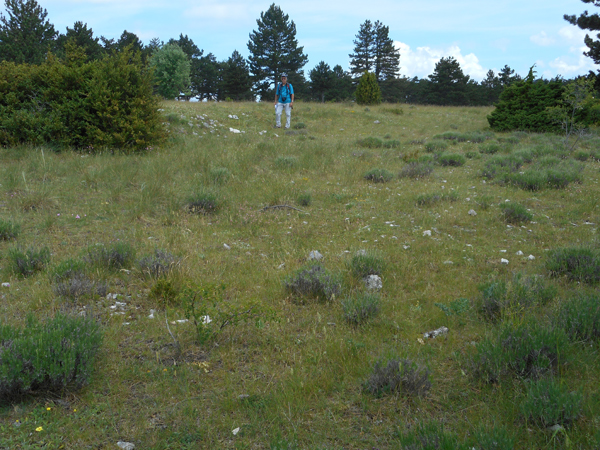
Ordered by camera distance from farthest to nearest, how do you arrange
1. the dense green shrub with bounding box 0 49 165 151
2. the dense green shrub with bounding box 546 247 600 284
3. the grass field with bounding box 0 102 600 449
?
the dense green shrub with bounding box 0 49 165 151 < the dense green shrub with bounding box 546 247 600 284 < the grass field with bounding box 0 102 600 449

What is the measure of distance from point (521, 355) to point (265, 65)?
159ft

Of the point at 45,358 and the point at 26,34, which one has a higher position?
the point at 26,34

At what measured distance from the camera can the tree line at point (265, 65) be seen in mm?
37781

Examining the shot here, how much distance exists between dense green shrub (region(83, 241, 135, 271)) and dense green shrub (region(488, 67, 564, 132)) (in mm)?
17666

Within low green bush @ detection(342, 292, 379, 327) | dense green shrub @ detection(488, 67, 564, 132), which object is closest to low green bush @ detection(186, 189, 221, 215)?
low green bush @ detection(342, 292, 379, 327)

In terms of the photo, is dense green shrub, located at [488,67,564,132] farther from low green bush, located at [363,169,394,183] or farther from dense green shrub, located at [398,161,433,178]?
low green bush, located at [363,169,394,183]

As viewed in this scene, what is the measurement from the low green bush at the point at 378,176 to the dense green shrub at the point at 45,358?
6937 mm

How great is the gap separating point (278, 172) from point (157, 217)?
11.6 ft

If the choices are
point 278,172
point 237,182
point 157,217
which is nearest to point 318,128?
point 278,172

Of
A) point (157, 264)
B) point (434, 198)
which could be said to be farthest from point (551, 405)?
point (434, 198)

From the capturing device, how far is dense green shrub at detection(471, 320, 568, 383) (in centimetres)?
260

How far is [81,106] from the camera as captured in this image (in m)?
9.88

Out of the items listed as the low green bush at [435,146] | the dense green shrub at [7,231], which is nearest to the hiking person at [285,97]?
the low green bush at [435,146]

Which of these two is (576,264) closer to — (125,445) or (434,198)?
(434,198)
